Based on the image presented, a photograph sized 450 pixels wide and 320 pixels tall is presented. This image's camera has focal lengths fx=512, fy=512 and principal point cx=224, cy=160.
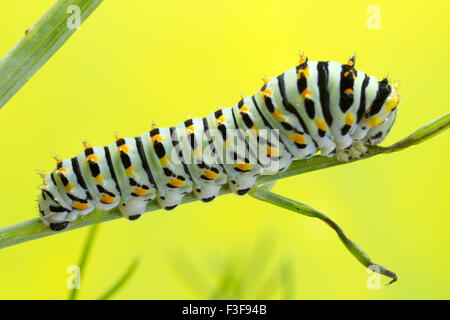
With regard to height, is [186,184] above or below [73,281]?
above

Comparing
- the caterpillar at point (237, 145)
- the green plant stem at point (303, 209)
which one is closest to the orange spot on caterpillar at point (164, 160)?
the caterpillar at point (237, 145)

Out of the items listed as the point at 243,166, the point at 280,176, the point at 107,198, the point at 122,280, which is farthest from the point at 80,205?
the point at 280,176

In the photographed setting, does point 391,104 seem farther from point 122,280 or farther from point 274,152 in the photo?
point 122,280

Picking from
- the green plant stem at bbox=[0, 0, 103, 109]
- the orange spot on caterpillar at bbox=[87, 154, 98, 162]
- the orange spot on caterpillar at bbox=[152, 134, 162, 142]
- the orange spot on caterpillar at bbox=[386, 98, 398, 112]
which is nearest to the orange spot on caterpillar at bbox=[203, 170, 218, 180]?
the orange spot on caterpillar at bbox=[152, 134, 162, 142]

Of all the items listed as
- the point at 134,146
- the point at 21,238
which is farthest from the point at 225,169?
the point at 21,238

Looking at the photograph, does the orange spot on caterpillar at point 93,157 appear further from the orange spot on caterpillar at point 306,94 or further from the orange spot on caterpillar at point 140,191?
the orange spot on caterpillar at point 306,94

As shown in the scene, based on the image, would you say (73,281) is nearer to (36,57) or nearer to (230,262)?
(230,262)
